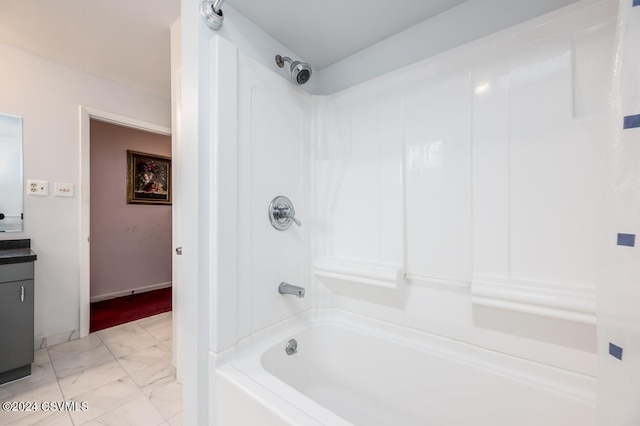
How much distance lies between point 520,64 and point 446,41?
1.23 feet

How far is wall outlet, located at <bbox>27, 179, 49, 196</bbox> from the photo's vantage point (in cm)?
209

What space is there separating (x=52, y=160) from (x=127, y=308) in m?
1.83

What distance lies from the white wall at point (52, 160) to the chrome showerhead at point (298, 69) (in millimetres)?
2159

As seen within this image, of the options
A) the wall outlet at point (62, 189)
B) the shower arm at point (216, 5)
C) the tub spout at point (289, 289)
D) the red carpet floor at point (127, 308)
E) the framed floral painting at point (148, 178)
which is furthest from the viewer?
the framed floral painting at point (148, 178)

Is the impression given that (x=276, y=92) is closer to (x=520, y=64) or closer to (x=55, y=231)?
(x=520, y=64)

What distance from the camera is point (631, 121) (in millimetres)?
532

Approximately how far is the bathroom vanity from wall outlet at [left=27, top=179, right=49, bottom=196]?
57 centimetres

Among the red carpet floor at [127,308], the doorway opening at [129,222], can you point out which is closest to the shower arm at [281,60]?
the doorway opening at [129,222]

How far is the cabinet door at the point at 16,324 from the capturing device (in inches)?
65.4

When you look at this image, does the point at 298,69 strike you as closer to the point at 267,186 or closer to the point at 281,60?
the point at 281,60

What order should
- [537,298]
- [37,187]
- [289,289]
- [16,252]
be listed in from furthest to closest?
[37,187] < [16,252] < [289,289] < [537,298]

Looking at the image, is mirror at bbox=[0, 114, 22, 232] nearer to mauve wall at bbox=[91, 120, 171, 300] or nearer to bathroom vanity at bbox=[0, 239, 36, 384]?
bathroom vanity at bbox=[0, 239, 36, 384]

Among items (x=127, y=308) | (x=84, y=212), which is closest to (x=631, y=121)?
(x=84, y=212)

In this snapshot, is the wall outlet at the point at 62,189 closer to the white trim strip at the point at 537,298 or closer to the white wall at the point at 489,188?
the white wall at the point at 489,188
